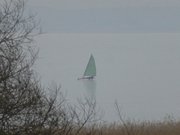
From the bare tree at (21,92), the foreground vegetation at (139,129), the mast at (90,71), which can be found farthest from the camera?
the mast at (90,71)

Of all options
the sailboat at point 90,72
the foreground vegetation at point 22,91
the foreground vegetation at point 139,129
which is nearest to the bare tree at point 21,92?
the foreground vegetation at point 22,91

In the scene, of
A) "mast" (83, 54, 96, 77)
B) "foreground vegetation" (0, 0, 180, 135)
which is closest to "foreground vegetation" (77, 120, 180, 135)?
"foreground vegetation" (0, 0, 180, 135)

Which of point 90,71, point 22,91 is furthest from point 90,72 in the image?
point 22,91

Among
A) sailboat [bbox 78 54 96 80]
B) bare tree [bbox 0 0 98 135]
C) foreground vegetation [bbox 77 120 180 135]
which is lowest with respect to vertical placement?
foreground vegetation [bbox 77 120 180 135]

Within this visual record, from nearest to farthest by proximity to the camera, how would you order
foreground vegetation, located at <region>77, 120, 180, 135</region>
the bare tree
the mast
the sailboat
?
1. the bare tree
2. foreground vegetation, located at <region>77, 120, 180, 135</region>
3. the sailboat
4. the mast

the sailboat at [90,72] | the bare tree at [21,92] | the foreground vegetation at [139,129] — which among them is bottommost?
the foreground vegetation at [139,129]

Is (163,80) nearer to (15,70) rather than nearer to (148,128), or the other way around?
(148,128)

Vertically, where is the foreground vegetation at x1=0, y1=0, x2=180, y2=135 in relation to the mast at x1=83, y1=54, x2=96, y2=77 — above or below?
below

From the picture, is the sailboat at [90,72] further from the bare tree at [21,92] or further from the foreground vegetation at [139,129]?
the bare tree at [21,92]

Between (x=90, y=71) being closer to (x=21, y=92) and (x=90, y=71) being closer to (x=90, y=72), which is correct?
(x=90, y=72)

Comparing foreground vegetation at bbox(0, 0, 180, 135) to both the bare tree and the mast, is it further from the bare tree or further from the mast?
the mast

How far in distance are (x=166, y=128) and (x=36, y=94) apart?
5.72 metres

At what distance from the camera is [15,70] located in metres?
4.78

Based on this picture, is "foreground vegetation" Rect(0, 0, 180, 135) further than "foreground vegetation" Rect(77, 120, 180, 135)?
No
